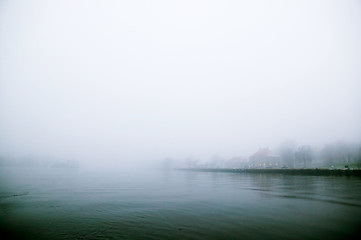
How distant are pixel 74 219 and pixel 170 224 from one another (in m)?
9.35

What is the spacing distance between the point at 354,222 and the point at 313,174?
279 feet

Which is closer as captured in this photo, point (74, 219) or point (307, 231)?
point (307, 231)

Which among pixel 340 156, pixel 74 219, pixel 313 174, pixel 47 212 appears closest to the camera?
pixel 74 219

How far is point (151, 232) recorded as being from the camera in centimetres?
1466

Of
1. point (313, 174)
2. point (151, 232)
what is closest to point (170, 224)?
point (151, 232)

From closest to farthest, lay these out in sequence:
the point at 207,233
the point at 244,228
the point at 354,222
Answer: the point at 207,233
the point at 244,228
the point at 354,222

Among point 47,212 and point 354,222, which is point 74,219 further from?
point 354,222

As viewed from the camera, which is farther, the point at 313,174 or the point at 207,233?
the point at 313,174

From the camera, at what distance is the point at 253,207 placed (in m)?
23.1

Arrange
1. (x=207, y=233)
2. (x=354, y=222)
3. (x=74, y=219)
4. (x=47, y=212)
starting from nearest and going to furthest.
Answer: (x=207, y=233) → (x=354, y=222) → (x=74, y=219) → (x=47, y=212)

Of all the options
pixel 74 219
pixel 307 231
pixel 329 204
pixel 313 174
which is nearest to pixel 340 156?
pixel 313 174

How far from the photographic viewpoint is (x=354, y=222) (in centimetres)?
1667

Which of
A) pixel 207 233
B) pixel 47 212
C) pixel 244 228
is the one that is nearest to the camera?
pixel 207 233

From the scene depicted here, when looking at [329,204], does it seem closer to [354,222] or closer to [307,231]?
[354,222]
